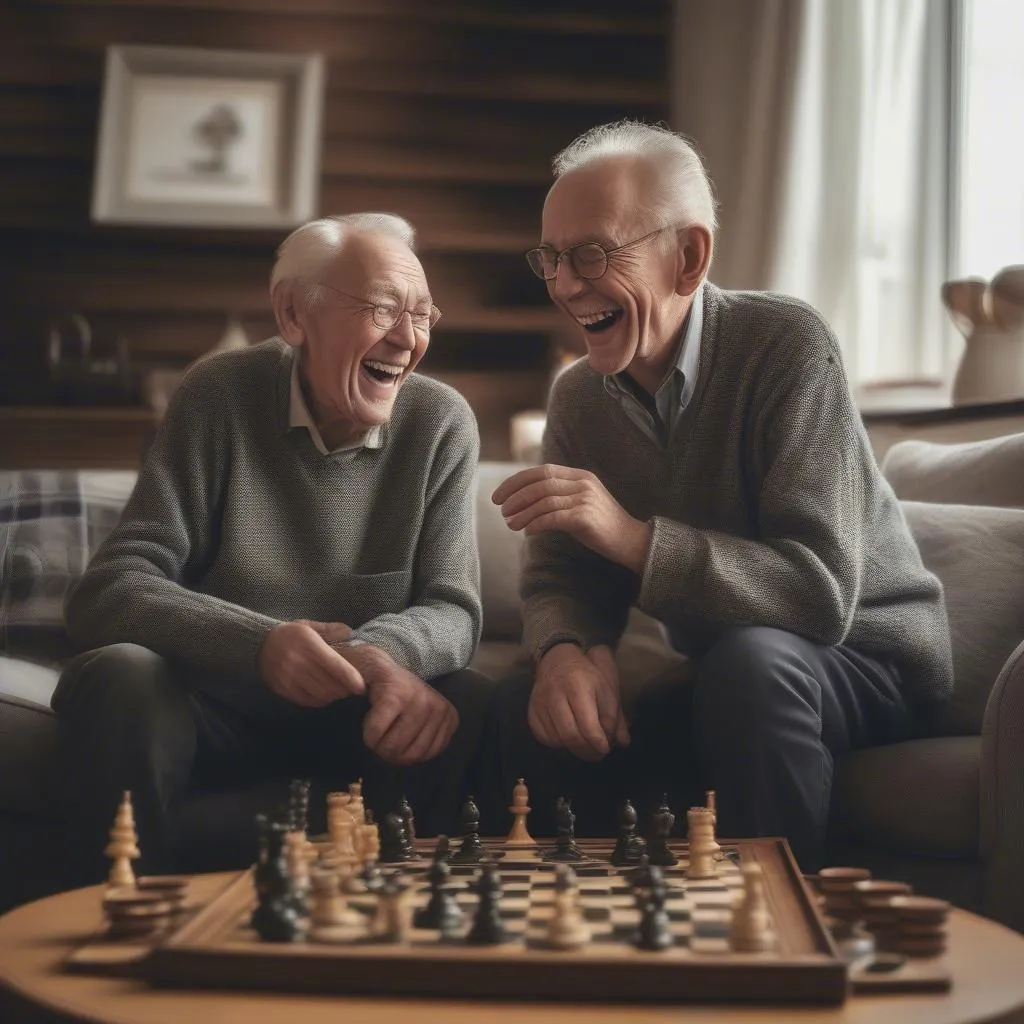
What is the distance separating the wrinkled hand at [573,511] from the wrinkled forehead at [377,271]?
1.33ft

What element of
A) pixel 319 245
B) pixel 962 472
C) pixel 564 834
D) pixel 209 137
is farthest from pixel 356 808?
pixel 209 137

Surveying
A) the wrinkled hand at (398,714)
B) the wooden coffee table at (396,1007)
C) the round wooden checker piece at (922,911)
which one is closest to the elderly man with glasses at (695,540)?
the wrinkled hand at (398,714)

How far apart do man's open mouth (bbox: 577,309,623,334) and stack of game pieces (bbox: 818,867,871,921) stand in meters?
0.86

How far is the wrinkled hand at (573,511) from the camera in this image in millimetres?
1654

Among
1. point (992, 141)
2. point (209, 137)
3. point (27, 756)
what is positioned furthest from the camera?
point (209, 137)

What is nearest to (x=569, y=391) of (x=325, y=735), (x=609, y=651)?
(x=609, y=651)

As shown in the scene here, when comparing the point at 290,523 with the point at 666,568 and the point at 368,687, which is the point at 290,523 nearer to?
the point at 368,687

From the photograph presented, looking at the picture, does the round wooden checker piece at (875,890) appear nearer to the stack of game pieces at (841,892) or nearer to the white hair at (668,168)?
the stack of game pieces at (841,892)

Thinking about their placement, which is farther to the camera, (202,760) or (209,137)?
(209,137)

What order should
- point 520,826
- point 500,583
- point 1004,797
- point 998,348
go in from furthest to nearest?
point 998,348 < point 500,583 < point 1004,797 < point 520,826

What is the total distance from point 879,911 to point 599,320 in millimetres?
972

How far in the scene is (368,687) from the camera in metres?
1.68

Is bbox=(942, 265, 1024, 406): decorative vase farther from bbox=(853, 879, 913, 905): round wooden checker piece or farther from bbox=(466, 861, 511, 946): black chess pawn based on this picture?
bbox=(466, 861, 511, 946): black chess pawn

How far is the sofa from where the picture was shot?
1.62 metres
